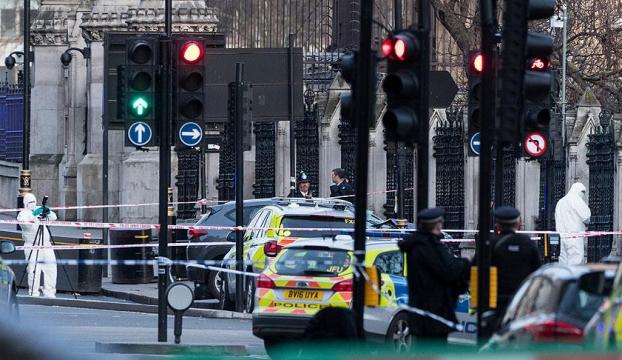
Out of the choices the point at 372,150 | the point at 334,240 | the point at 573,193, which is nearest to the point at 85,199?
the point at 372,150

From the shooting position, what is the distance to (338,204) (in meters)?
27.7

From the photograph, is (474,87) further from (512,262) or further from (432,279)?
(432,279)

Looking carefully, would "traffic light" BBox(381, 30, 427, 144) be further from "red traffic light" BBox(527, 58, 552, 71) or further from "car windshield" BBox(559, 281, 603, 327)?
"car windshield" BBox(559, 281, 603, 327)

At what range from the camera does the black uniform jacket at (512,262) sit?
15.5 meters

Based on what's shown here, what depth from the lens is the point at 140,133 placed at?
804 inches

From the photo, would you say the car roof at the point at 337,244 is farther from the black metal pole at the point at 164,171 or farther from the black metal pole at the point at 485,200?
the black metal pole at the point at 485,200

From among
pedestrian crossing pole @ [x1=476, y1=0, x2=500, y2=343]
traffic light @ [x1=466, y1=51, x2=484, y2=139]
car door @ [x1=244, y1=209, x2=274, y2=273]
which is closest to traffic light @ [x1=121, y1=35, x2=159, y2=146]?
traffic light @ [x1=466, y1=51, x2=484, y2=139]

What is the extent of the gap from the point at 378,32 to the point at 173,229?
1776cm

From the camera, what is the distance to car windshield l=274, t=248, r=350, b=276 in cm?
1981

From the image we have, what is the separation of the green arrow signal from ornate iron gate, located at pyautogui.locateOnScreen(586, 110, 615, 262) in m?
16.7

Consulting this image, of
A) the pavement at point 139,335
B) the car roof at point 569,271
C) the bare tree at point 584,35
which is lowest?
the pavement at point 139,335

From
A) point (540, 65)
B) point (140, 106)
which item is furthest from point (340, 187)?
point (540, 65)

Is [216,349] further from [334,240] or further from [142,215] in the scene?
[142,215]

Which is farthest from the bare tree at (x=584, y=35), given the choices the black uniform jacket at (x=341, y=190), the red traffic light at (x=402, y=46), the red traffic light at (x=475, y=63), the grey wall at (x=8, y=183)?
the red traffic light at (x=402, y=46)
